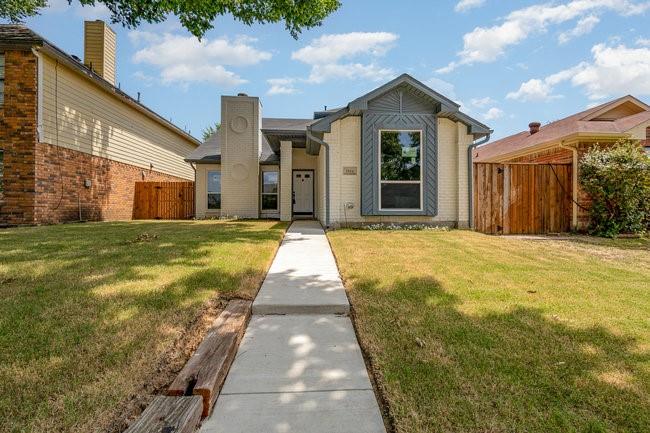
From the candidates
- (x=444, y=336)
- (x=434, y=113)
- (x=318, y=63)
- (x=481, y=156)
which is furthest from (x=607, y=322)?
(x=481, y=156)

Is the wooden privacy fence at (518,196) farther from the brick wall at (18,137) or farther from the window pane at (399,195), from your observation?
the brick wall at (18,137)

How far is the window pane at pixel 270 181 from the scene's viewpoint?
16125mm

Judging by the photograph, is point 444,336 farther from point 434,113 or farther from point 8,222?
point 8,222

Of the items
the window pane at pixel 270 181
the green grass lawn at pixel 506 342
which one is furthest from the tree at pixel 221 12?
the green grass lawn at pixel 506 342

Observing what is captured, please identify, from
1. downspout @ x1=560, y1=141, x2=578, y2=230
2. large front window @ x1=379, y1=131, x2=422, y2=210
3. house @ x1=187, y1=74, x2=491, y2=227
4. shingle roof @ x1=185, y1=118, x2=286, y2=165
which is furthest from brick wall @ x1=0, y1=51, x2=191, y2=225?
downspout @ x1=560, y1=141, x2=578, y2=230

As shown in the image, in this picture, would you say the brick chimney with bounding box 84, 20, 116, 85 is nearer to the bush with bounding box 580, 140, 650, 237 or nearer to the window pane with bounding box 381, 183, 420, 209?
the window pane with bounding box 381, 183, 420, 209

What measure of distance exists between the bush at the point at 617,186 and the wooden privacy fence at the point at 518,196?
683 mm

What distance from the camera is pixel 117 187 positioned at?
48.9 feet

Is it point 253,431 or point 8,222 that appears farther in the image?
point 8,222

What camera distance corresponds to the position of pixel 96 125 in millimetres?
13469

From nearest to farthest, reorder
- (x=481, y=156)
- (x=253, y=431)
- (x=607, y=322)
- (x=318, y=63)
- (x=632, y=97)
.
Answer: (x=253, y=431) < (x=607, y=322) < (x=632, y=97) < (x=318, y=63) < (x=481, y=156)

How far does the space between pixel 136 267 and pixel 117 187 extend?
12.3 meters

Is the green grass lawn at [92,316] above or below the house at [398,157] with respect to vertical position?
below

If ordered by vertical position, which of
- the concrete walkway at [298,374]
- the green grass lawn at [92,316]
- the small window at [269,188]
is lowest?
the concrete walkway at [298,374]
